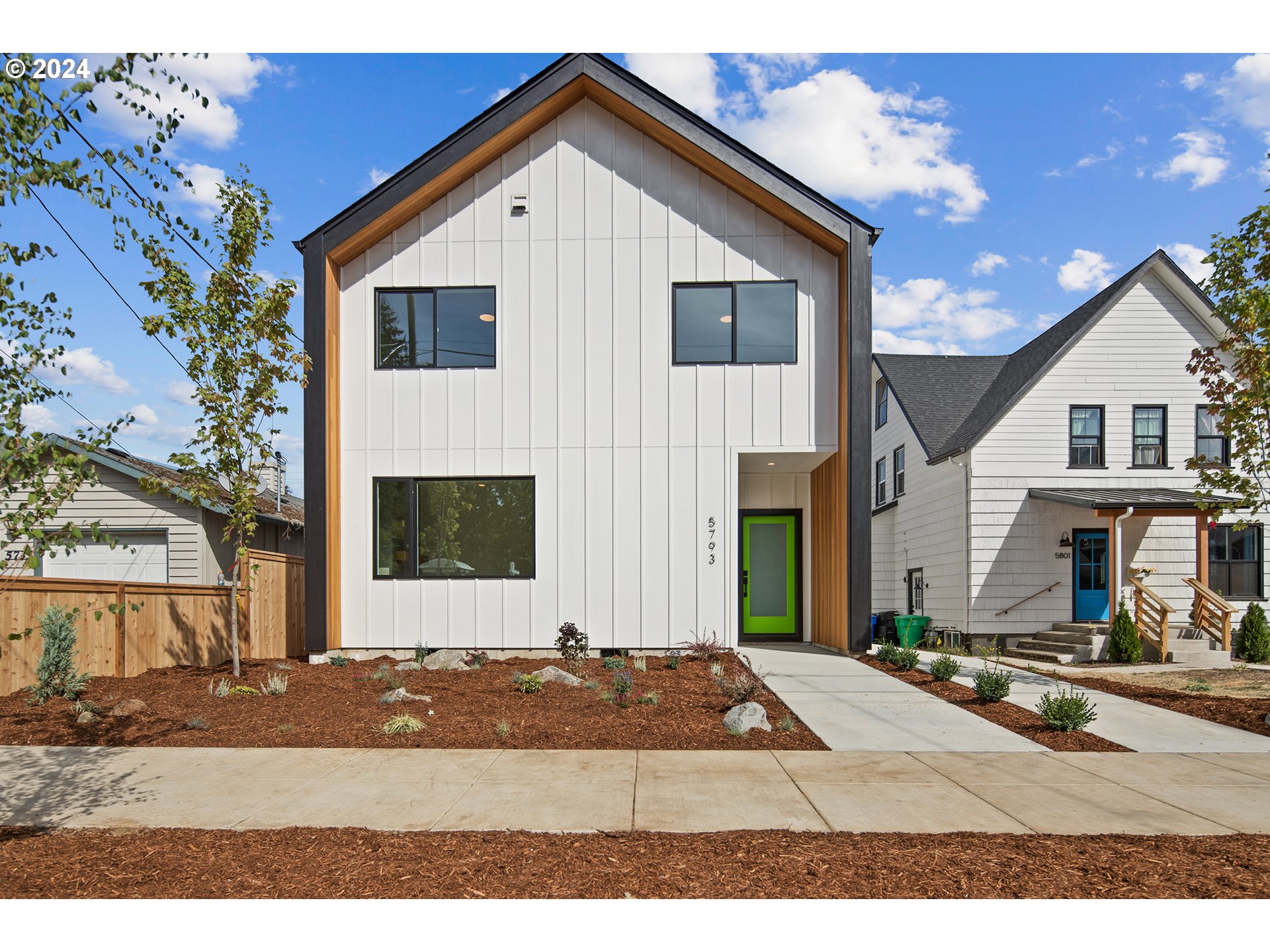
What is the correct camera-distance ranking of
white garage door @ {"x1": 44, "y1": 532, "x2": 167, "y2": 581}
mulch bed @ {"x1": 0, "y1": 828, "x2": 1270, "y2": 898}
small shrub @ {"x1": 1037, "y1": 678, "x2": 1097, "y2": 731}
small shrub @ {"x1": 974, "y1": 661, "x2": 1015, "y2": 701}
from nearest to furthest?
mulch bed @ {"x1": 0, "y1": 828, "x2": 1270, "y2": 898}, small shrub @ {"x1": 1037, "y1": 678, "x2": 1097, "y2": 731}, small shrub @ {"x1": 974, "y1": 661, "x2": 1015, "y2": 701}, white garage door @ {"x1": 44, "y1": 532, "x2": 167, "y2": 581}

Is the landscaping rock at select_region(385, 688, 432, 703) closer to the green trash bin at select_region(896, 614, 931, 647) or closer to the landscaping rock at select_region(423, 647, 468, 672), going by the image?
the landscaping rock at select_region(423, 647, 468, 672)

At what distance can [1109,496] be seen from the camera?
717 inches

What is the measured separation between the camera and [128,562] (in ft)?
51.5

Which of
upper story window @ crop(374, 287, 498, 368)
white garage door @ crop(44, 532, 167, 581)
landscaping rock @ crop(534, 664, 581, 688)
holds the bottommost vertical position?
landscaping rock @ crop(534, 664, 581, 688)

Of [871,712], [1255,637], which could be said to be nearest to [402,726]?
[871,712]

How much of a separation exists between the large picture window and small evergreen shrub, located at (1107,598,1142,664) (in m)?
11.7

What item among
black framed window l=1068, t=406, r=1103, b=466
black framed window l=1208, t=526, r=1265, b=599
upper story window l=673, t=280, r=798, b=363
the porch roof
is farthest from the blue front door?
upper story window l=673, t=280, r=798, b=363

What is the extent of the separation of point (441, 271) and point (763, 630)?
8.17 metres

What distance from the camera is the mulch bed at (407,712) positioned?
7.64 m

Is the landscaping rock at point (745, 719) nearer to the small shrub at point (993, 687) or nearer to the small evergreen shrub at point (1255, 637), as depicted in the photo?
the small shrub at point (993, 687)

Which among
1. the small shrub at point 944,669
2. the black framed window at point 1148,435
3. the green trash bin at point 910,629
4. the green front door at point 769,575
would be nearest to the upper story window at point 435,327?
the green front door at point 769,575

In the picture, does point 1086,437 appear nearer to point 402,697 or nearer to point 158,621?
point 402,697

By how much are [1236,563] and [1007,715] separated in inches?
530

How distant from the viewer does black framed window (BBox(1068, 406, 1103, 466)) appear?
19.1 metres
